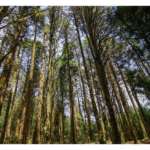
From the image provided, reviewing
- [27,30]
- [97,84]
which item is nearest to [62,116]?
[97,84]

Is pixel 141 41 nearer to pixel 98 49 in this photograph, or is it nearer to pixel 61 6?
pixel 98 49

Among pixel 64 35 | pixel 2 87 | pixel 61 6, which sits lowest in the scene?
pixel 2 87

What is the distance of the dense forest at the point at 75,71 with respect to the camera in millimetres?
3105

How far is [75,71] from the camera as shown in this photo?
12.1 feet

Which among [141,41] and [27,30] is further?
[27,30]

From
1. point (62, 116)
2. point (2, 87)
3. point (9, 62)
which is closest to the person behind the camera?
point (2, 87)

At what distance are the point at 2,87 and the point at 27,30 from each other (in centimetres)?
104

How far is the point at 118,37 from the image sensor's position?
3473mm

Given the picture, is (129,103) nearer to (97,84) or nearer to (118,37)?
(97,84)

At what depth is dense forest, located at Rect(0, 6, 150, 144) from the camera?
3105mm

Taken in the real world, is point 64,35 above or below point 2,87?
above

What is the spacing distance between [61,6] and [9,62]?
1.15 meters
